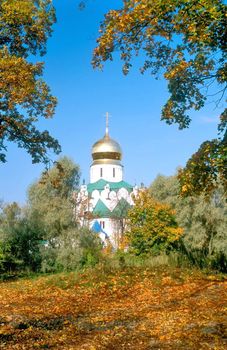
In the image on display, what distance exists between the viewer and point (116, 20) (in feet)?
26.6

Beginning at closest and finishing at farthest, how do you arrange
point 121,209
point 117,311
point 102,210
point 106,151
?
point 117,311
point 121,209
point 102,210
point 106,151

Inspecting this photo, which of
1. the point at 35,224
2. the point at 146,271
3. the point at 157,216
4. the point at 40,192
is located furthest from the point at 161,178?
the point at 146,271

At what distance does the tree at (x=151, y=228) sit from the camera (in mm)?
27375

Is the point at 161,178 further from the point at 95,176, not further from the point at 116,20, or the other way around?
the point at 116,20

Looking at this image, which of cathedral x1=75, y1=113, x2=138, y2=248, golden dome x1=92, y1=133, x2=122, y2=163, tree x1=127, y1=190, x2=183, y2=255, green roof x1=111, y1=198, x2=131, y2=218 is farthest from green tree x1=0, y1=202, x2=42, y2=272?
golden dome x1=92, y1=133, x2=122, y2=163

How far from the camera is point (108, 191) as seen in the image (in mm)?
65062

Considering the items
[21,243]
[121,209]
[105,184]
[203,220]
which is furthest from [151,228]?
[105,184]

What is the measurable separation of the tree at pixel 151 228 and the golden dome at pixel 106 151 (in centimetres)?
3388

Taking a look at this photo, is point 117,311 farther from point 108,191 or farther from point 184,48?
point 108,191

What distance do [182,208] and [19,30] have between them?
27.0 meters

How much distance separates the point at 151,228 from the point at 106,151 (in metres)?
40.6

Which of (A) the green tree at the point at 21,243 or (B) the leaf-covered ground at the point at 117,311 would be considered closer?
(B) the leaf-covered ground at the point at 117,311

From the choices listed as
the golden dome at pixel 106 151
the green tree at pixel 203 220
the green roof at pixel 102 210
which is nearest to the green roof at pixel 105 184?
the green roof at pixel 102 210

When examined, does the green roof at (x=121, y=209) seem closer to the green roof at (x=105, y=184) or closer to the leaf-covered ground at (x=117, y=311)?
the green roof at (x=105, y=184)
